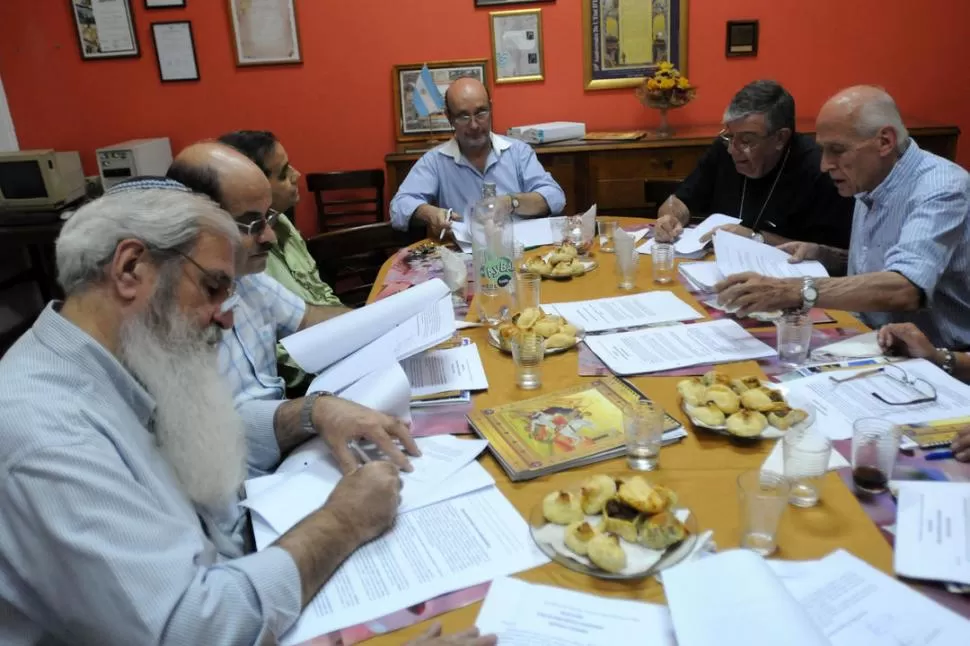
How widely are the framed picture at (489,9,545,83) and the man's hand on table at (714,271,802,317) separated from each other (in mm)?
Result: 2672

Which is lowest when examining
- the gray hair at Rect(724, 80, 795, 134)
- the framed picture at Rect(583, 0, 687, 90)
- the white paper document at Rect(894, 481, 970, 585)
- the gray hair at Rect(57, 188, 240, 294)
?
the white paper document at Rect(894, 481, 970, 585)

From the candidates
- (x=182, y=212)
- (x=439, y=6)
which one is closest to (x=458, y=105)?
(x=439, y=6)

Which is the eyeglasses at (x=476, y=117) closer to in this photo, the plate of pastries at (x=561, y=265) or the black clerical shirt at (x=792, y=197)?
the black clerical shirt at (x=792, y=197)

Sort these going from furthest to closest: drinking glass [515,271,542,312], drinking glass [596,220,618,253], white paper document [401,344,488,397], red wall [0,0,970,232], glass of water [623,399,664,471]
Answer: red wall [0,0,970,232] → drinking glass [596,220,618,253] → drinking glass [515,271,542,312] → white paper document [401,344,488,397] → glass of water [623,399,664,471]

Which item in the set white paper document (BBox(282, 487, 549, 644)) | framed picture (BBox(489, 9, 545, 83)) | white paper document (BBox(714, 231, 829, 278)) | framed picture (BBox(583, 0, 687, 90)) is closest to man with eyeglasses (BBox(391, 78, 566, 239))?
framed picture (BBox(489, 9, 545, 83))

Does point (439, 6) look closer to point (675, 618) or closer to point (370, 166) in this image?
point (370, 166)

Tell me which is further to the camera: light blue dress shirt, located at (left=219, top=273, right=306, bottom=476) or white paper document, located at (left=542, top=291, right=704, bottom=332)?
white paper document, located at (left=542, top=291, right=704, bottom=332)

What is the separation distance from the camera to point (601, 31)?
3.96m

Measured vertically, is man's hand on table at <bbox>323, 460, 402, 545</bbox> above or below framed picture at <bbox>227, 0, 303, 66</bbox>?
Result: below

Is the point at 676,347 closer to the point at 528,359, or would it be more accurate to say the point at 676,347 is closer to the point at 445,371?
the point at 528,359

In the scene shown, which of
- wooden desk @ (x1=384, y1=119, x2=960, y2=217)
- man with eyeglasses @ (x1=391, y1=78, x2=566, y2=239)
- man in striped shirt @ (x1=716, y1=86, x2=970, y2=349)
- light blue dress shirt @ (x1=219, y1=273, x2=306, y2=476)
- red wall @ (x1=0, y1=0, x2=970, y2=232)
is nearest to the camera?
light blue dress shirt @ (x1=219, y1=273, x2=306, y2=476)

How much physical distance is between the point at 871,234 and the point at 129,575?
2177mm

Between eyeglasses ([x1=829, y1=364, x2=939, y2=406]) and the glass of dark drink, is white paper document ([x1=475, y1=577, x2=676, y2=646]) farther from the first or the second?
eyeglasses ([x1=829, y1=364, x2=939, y2=406])

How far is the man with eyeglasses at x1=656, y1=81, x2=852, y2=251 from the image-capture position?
2627 millimetres
